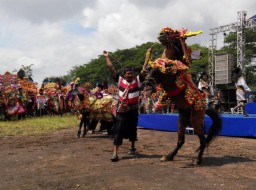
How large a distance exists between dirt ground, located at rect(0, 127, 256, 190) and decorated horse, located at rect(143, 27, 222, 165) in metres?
0.55

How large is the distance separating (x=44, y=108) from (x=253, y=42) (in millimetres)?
25887

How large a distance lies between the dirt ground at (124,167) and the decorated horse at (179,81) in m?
0.55

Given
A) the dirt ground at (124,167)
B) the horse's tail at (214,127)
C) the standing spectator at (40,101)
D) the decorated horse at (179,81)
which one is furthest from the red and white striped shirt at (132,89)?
the standing spectator at (40,101)

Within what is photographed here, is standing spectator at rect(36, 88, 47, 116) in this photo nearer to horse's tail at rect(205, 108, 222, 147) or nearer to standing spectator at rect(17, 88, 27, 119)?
standing spectator at rect(17, 88, 27, 119)

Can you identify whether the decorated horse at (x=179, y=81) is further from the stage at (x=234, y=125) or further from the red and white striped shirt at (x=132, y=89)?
the stage at (x=234, y=125)

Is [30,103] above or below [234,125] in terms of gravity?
above

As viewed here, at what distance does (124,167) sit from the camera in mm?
5426

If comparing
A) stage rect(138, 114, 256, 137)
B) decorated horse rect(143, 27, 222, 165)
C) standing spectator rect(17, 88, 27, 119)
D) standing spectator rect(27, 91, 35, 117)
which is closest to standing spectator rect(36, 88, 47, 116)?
standing spectator rect(27, 91, 35, 117)

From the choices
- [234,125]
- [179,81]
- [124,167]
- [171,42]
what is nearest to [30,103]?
[234,125]

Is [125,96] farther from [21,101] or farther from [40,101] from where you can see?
[40,101]

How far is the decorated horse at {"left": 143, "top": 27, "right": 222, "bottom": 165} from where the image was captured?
18.0ft

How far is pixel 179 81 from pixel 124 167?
5.69 feet

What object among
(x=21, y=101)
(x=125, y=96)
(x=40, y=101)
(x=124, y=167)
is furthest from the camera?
(x=40, y=101)

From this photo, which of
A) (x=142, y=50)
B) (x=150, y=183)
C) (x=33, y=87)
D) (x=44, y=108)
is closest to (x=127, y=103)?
(x=150, y=183)
